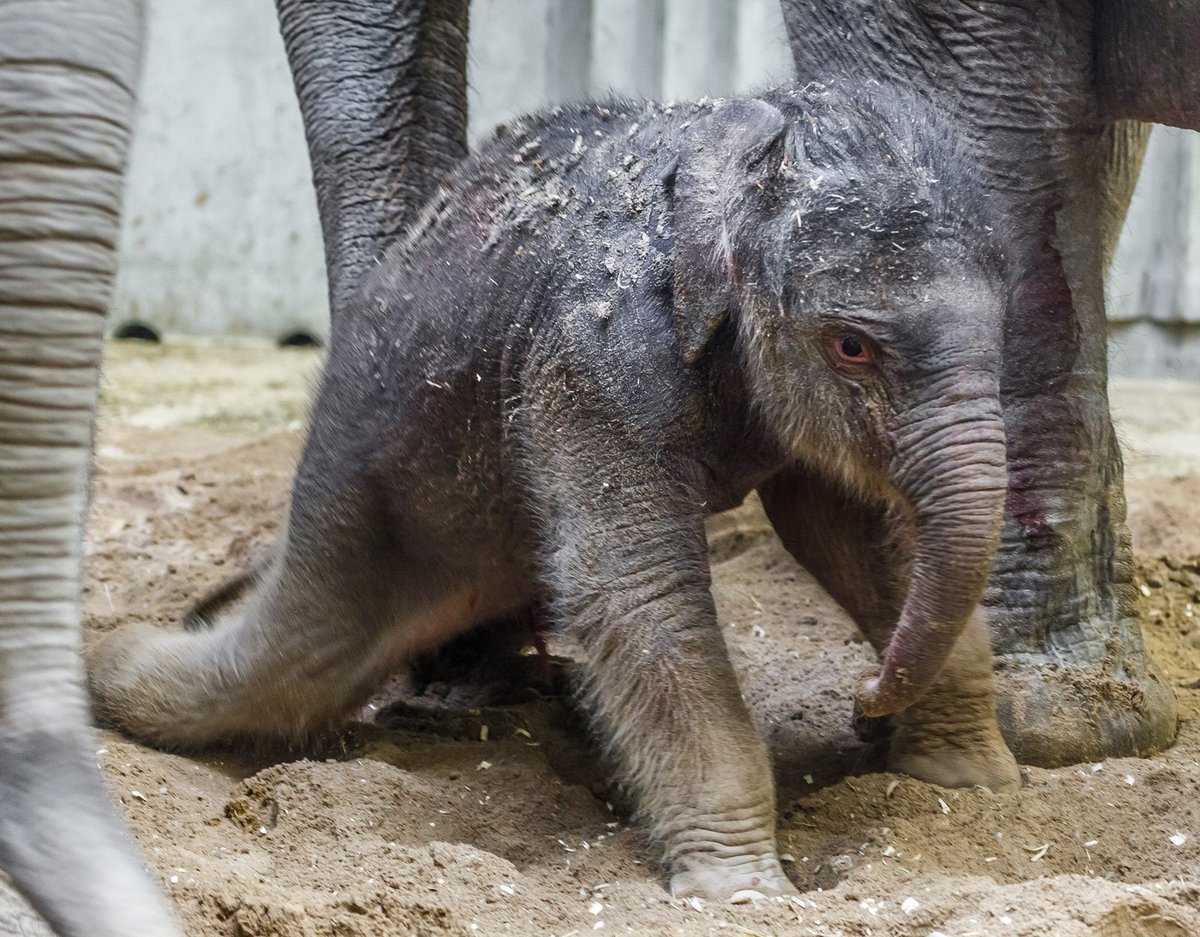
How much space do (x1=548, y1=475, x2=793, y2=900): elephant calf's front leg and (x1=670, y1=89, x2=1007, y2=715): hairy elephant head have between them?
30 centimetres

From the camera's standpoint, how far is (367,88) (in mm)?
4781

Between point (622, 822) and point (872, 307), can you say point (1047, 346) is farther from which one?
point (622, 822)

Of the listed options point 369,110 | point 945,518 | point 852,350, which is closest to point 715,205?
point 852,350

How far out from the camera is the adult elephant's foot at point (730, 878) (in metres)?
3.01

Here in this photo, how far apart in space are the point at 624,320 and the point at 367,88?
194cm

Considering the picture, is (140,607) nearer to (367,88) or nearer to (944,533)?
(367,88)

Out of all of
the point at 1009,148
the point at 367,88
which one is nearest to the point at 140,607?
the point at 367,88

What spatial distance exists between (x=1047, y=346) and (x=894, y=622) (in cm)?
71

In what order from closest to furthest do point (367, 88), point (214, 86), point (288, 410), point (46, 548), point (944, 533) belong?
point (46, 548) < point (944, 533) < point (367, 88) < point (288, 410) < point (214, 86)

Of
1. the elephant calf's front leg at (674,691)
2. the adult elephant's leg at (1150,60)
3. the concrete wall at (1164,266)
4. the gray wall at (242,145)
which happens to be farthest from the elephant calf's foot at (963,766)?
the gray wall at (242,145)

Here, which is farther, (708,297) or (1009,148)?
(1009,148)

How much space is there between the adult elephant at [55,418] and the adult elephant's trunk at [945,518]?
4.83 feet

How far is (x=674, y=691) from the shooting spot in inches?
123

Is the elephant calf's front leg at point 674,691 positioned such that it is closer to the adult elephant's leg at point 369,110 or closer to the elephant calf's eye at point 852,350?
the elephant calf's eye at point 852,350
